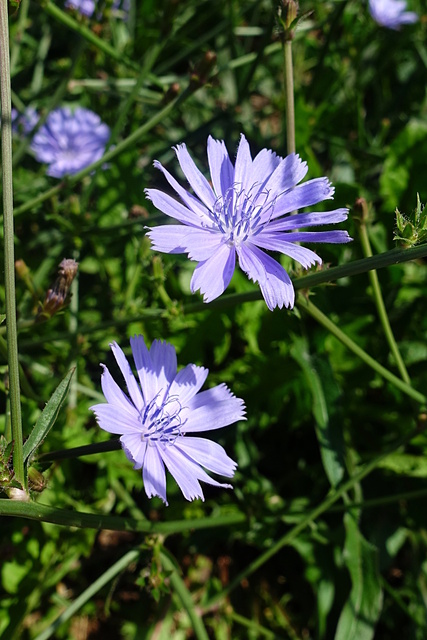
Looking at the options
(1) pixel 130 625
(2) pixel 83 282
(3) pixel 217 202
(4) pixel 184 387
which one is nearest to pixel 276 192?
(3) pixel 217 202

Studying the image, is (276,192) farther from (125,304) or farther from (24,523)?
(24,523)

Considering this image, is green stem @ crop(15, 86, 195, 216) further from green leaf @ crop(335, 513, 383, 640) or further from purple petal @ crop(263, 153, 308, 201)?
green leaf @ crop(335, 513, 383, 640)

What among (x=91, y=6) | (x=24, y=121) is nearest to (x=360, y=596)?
(x=24, y=121)

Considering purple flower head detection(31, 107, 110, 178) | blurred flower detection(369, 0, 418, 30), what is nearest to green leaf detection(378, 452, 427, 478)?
purple flower head detection(31, 107, 110, 178)

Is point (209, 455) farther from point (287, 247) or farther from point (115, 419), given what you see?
point (287, 247)

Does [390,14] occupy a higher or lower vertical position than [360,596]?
higher

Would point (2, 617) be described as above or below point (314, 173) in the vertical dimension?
below
